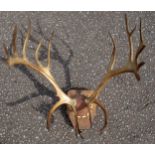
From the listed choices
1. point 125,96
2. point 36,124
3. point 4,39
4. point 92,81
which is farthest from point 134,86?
point 4,39

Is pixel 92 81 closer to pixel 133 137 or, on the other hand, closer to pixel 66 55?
pixel 66 55

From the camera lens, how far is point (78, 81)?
2.62 meters

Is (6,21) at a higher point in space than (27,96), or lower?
higher

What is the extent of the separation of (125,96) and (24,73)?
673 millimetres

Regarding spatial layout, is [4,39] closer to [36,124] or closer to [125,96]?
[36,124]

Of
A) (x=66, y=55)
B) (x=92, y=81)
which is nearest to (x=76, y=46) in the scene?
(x=66, y=55)

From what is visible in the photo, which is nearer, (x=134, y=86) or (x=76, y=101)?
(x=76, y=101)

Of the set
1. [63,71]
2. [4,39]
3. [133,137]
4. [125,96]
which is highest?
[4,39]

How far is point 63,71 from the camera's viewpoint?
2654 mm

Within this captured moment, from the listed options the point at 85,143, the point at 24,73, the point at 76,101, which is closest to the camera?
the point at 76,101

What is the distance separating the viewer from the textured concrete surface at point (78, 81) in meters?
2.51

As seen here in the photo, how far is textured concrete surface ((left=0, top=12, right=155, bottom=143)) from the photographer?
2510mm

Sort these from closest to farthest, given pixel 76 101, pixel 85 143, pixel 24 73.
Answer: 1. pixel 76 101
2. pixel 85 143
3. pixel 24 73

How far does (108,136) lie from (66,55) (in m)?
0.61
